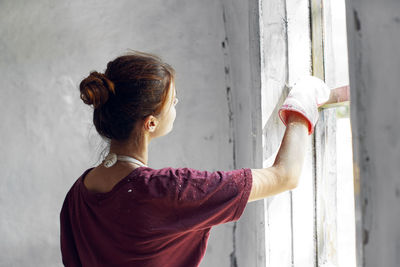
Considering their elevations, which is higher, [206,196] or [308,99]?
[308,99]

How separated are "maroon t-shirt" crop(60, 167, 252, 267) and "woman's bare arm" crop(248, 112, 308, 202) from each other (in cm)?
3

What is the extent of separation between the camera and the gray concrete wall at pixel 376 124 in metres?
Result: 0.38

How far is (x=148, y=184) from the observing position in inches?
26.9

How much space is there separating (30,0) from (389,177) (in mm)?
1538

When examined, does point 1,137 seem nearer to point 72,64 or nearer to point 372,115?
point 72,64

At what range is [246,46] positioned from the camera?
1.07m

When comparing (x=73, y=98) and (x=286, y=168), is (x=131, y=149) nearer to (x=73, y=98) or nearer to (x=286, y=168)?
(x=286, y=168)

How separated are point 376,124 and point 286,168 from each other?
0.35 meters

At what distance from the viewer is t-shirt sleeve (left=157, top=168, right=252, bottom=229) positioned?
674 millimetres

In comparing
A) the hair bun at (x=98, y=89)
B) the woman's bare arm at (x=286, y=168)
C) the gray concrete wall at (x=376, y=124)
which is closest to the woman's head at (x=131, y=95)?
the hair bun at (x=98, y=89)

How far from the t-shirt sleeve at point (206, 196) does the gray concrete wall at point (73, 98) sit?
551mm

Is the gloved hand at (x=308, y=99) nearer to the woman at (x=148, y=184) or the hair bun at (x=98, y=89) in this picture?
the woman at (x=148, y=184)

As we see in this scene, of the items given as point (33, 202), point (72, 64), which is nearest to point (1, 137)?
point (33, 202)

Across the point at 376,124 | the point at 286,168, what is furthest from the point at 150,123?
the point at 376,124
